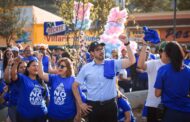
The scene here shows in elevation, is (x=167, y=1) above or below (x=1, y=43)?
above

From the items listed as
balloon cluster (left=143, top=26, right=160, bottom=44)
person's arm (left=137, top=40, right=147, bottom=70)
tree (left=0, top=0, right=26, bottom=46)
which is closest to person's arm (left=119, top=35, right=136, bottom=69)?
person's arm (left=137, top=40, right=147, bottom=70)

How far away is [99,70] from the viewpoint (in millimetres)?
5566

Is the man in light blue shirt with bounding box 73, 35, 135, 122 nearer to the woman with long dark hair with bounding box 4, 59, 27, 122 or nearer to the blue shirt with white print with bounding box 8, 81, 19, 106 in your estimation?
the woman with long dark hair with bounding box 4, 59, 27, 122

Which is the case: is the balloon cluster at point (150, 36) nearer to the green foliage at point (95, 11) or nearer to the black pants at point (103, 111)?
the black pants at point (103, 111)

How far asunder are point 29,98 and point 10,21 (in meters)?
20.9

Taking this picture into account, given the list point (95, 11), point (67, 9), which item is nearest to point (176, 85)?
point (67, 9)

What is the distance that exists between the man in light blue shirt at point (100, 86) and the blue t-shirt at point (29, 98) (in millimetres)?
772

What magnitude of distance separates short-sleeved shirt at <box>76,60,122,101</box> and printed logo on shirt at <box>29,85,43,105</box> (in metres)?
0.79

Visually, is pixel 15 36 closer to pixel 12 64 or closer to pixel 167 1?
pixel 12 64

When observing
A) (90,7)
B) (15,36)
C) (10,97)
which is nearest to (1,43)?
(15,36)

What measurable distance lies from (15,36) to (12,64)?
20.7 metres

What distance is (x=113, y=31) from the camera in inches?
431

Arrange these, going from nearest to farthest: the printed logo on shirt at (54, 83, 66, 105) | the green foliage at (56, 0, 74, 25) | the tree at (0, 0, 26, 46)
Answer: the printed logo on shirt at (54, 83, 66, 105), the green foliage at (56, 0, 74, 25), the tree at (0, 0, 26, 46)

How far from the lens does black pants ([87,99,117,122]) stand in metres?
5.55
